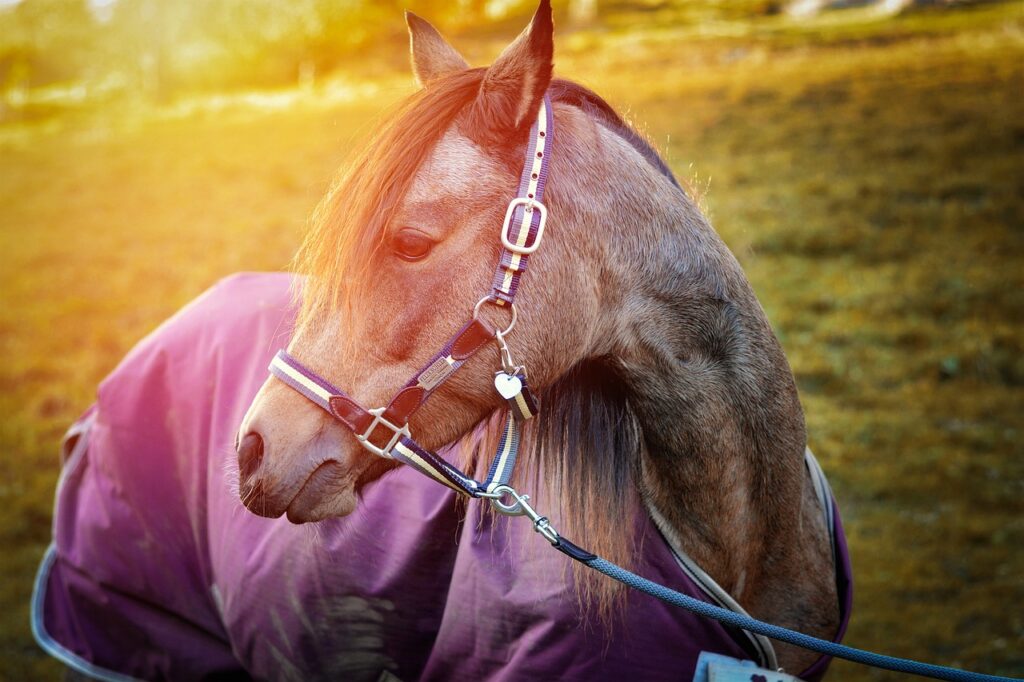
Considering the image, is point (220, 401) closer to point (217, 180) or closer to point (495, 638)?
point (495, 638)

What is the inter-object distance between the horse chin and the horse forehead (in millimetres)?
593

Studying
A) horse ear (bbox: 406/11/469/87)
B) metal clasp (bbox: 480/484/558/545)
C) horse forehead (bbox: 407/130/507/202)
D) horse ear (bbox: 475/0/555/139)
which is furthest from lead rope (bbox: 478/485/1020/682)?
horse ear (bbox: 406/11/469/87)

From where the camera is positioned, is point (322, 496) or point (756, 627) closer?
point (322, 496)

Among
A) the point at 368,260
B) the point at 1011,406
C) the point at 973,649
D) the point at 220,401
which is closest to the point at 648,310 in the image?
the point at 368,260

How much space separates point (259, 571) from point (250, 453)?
94 cm

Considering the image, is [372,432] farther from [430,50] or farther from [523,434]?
[430,50]

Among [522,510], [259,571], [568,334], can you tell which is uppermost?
[568,334]

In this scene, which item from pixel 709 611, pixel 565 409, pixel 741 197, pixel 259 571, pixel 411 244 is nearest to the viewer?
pixel 411 244

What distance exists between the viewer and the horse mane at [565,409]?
61.9 inches

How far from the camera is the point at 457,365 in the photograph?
5.01ft

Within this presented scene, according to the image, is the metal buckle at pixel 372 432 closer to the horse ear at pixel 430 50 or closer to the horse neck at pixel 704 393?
the horse neck at pixel 704 393

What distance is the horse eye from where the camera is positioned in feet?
4.92

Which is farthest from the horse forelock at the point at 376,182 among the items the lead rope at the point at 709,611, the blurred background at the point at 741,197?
the blurred background at the point at 741,197

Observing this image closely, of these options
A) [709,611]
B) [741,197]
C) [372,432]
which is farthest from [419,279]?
[741,197]
